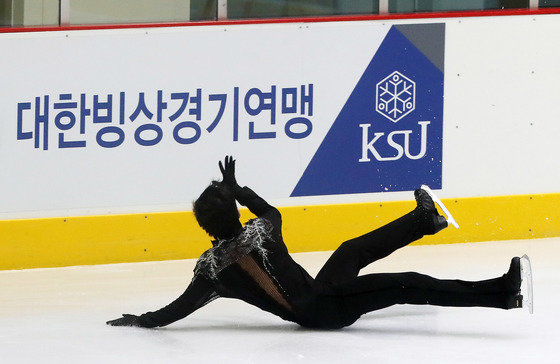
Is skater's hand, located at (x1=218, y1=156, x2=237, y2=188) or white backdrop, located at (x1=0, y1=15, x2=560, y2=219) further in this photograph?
white backdrop, located at (x1=0, y1=15, x2=560, y2=219)

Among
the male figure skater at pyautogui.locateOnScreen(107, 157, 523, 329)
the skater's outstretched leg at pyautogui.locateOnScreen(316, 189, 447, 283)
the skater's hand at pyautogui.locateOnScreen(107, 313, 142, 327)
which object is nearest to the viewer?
the male figure skater at pyautogui.locateOnScreen(107, 157, 523, 329)

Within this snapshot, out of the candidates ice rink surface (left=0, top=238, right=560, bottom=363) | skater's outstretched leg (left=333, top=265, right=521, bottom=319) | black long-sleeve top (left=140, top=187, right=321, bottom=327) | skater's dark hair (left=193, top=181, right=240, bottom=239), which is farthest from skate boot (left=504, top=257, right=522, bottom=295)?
skater's dark hair (left=193, top=181, right=240, bottom=239)

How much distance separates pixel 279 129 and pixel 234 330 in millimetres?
2017

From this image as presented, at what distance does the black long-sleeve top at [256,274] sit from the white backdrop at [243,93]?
1.95 m

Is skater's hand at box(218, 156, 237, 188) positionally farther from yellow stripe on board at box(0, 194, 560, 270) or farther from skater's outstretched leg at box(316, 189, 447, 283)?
yellow stripe on board at box(0, 194, 560, 270)

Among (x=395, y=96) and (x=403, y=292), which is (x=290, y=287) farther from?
(x=395, y=96)

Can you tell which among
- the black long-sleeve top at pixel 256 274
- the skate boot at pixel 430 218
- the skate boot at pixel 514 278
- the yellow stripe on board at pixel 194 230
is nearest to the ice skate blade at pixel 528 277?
the skate boot at pixel 514 278

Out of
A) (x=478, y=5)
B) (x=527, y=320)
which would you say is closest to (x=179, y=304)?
(x=527, y=320)

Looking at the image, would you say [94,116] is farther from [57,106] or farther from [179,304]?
[179,304]

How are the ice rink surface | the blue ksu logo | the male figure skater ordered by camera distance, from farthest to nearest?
the blue ksu logo → the male figure skater → the ice rink surface

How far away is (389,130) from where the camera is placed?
21.8ft

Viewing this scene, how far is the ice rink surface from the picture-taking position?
424cm

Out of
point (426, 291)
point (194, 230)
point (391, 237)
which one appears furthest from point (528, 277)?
point (194, 230)

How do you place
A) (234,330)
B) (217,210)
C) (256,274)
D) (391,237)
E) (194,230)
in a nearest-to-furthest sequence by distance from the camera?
(217,210) < (256,274) < (234,330) < (391,237) < (194,230)
